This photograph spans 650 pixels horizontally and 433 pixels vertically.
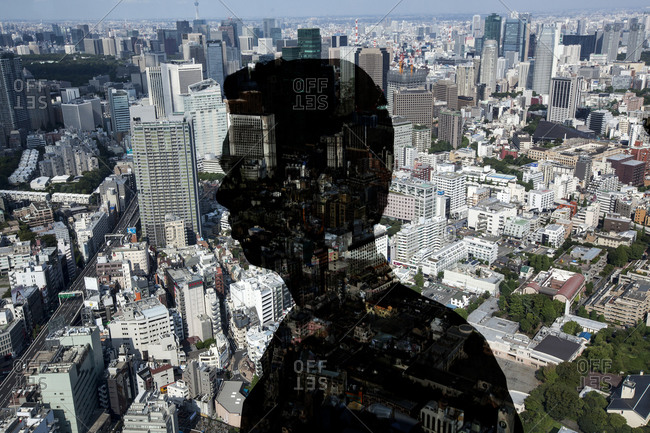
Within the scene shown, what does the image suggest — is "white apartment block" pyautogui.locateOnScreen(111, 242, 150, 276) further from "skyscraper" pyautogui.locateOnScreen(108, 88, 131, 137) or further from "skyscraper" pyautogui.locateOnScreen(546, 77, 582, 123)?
"skyscraper" pyautogui.locateOnScreen(546, 77, 582, 123)

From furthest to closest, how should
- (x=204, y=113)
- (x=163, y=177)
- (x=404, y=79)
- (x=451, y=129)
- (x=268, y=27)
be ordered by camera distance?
(x=404, y=79) < (x=451, y=129) < (x=268, y=27) < (x=204, y=113) < (x=163, y=177)

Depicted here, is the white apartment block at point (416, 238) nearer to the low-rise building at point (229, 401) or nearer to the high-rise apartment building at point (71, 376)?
the low-rise building at point (229, 401)

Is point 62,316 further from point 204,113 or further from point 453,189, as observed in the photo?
point 453,189

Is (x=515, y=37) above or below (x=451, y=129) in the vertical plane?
above

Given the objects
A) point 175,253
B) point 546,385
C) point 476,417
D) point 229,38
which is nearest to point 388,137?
point 476,417

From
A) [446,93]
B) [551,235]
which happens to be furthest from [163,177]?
[446,93]

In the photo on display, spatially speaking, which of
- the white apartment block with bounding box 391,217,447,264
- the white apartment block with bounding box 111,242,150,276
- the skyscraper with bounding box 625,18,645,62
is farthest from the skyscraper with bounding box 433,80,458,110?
the white apartment block with bounding box 111,242,150,276

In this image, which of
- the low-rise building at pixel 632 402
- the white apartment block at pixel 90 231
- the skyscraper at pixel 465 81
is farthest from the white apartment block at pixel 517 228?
the skyscraper at pixel 465 81
